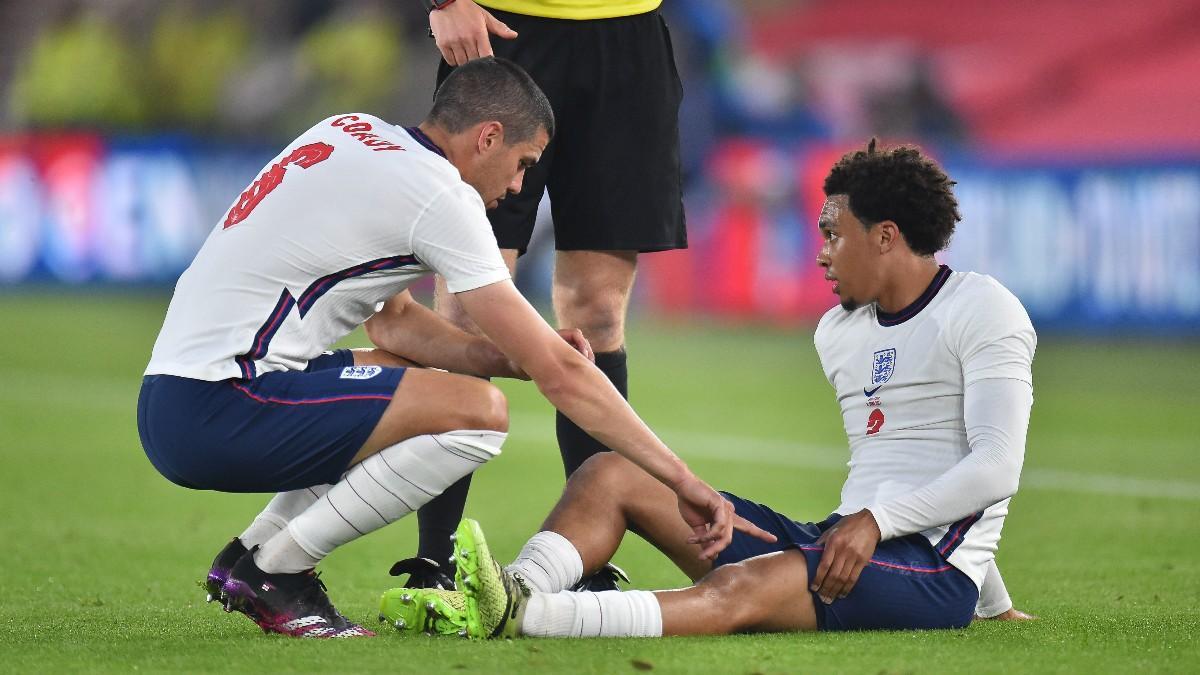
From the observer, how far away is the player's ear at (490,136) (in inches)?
148

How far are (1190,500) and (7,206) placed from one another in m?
12.5

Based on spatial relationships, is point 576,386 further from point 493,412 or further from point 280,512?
point 280,512

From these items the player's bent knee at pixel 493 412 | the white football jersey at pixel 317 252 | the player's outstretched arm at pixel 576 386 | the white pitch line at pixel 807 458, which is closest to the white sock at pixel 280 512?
the white football jersey at pixel 317 252

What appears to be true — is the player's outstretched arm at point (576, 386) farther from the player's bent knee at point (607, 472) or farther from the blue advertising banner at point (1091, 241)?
the blue advertising banner at point (1091, 241)

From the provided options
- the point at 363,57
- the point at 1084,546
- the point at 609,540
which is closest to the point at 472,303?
the point at 609,540

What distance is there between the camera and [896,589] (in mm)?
3627

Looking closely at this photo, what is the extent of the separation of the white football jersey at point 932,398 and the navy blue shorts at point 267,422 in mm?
1092

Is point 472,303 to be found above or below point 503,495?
above

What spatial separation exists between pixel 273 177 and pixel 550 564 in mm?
1060

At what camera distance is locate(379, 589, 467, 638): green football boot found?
11.5 ft

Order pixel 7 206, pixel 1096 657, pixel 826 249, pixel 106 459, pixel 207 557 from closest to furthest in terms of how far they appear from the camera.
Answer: pixel 1096 657
pixel 826 249
pixel 207 557
pixel 106 459
pixel 7 206

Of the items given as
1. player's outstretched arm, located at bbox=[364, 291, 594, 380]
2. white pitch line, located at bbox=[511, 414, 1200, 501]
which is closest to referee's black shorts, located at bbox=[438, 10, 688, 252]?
player's outstretched arm, located at bbox=[364, 291, 594, 380]

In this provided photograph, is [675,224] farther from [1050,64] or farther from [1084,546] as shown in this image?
[1050,64]

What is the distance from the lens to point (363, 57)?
1906cm
